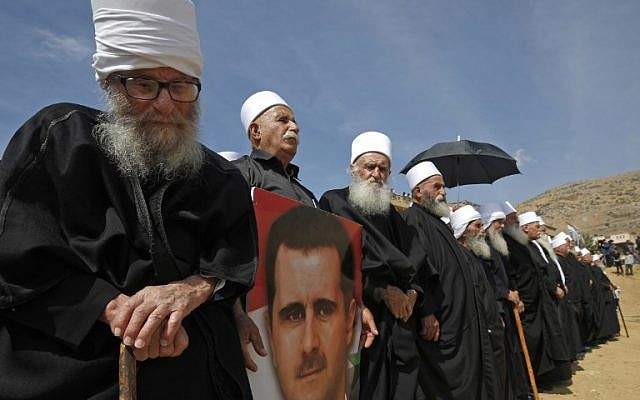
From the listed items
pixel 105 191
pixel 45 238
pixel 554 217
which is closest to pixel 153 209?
pixel 105 191

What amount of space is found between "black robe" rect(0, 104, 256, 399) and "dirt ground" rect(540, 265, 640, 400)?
7.00 m

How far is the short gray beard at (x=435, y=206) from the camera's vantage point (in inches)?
194

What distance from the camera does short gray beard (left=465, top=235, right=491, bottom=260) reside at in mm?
6262

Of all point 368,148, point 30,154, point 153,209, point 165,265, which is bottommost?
point 165,265

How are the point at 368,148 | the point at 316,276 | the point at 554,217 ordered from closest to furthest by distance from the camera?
the point at 316,276, the point at 368,148, the point at 554,217

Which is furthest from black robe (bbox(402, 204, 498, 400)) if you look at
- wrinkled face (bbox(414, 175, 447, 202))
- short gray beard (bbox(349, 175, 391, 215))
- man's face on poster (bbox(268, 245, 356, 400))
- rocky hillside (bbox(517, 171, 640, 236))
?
rocky hillside (bbox(517, 171, 640, 236))

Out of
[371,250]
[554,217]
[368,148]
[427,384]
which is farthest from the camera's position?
[554,217]

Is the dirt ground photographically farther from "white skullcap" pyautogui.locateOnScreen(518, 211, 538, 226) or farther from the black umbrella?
the black umbrella

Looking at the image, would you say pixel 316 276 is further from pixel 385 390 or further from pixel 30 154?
pixel 30 154

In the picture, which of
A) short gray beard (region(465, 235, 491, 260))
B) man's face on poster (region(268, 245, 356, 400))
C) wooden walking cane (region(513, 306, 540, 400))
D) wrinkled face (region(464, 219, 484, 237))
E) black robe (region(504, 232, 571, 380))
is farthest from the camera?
black robe (region(504, 232, 571, 380))

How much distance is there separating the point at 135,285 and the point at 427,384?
3.00 meters

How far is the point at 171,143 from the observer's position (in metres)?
1.66

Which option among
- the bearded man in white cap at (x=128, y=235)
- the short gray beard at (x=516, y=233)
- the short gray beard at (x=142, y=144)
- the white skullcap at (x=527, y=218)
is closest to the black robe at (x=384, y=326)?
the bearded man in white cap at (x=128, y=235)

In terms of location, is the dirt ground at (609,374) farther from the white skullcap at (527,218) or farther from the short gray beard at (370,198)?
the short gray beard at (370,198)
